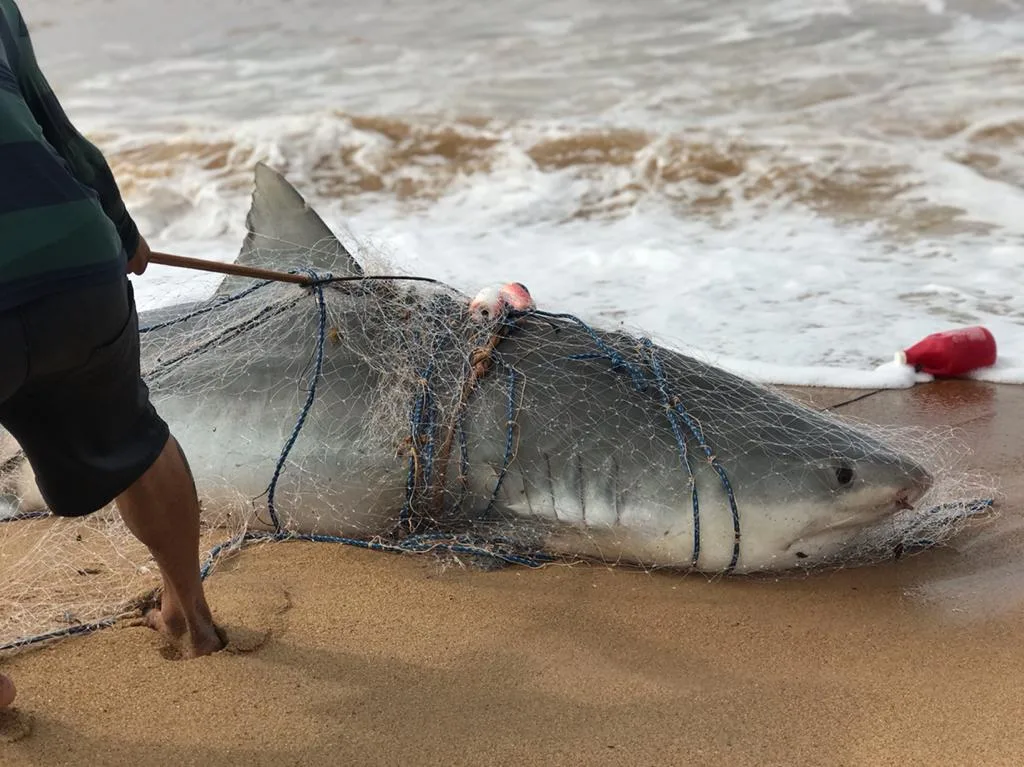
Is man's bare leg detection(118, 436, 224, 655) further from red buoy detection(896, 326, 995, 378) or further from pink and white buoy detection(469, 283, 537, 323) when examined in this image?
red buoy detection(896, 326, 995, 378)

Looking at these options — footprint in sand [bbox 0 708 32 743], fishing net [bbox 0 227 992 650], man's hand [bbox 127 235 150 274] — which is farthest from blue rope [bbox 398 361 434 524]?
footprint in sand [bbox 0 708 32 743]

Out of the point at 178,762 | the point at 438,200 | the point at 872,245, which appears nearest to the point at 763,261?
the point at 872,245

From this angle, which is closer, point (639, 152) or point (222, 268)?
point (222, 268)

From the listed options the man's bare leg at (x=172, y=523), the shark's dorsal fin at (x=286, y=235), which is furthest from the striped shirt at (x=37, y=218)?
the shark's dorsal fin at (x=286, y=235)

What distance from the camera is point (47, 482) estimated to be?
205 cm

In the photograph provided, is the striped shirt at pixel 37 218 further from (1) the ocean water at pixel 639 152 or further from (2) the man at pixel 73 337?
(1) the ocean water at pixel 639 152

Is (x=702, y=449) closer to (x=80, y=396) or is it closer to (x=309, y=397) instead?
(x=309, y=397)

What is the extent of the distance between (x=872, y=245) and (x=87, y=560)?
196 inches

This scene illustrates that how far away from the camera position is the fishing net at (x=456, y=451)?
2.83 metres

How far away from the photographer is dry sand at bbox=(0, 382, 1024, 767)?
87.3 inches

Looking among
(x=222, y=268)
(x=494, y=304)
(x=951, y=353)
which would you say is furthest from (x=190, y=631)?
(x=951, y=353)

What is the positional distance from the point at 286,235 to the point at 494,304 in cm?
82

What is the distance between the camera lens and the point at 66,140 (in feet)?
6.89

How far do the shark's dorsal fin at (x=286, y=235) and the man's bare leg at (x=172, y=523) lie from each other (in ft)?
4.06
